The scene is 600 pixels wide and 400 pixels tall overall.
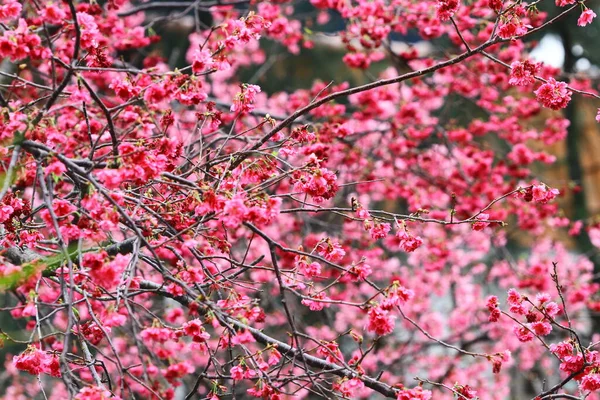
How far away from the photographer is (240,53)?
30.9 feet

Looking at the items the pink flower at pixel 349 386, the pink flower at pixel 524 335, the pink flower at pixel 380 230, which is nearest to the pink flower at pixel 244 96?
the pink flower at pixel 380 230

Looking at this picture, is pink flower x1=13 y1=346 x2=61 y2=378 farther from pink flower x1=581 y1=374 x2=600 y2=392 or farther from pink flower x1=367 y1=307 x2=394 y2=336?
pink flower x1=581 y1=374 x2=600 y2=392

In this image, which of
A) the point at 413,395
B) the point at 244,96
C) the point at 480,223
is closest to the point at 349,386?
the point at 413,395

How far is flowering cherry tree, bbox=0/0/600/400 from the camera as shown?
2535 millimetres

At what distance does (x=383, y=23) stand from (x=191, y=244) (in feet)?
11.6

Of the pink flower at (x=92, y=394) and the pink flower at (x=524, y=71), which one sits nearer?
the pink flower at (x=92, y=394)

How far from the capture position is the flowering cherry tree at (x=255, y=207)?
254 cm

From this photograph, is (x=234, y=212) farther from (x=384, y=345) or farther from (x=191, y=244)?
(x=384, y=345)

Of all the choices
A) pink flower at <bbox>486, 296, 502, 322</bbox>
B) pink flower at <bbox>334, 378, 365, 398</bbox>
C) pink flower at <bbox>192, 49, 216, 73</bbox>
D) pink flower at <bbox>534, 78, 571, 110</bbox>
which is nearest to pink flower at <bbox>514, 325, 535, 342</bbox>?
pink flower at <bbox>486, 296, 502, 322</bbox>

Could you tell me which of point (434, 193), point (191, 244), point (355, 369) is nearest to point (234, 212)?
point (191, 244)

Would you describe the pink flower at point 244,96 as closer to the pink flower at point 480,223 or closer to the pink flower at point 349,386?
the pink flower at point 480,223

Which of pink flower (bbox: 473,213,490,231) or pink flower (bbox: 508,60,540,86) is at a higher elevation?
pink flower (bbox: 508,60,540,86)

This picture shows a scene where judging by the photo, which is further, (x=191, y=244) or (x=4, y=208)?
(x=4, y=208)

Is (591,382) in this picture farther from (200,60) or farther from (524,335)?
(200,60)
